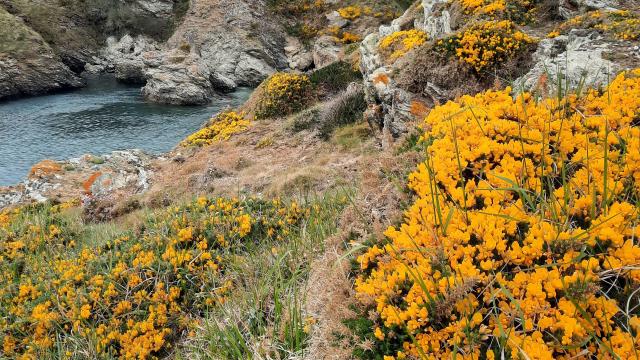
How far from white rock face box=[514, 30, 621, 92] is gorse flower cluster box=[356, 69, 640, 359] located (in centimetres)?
325

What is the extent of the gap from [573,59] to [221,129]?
15569mm

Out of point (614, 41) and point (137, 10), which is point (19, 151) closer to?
point (614, 41)

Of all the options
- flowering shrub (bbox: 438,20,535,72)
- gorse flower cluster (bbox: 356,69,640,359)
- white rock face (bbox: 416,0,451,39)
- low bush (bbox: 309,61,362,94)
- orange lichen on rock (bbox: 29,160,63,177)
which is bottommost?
orange lichen on rock (bbox: 29,160,63,177)

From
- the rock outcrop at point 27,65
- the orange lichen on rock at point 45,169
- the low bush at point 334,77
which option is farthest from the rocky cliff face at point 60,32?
the low bush at point 334,77

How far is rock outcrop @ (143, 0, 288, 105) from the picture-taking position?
1147 inches

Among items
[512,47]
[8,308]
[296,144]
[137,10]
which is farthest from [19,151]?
[137,10]

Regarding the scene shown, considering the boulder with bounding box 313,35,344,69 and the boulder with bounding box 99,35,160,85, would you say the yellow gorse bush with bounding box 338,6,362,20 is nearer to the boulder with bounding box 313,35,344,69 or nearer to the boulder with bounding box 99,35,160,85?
the boulder with bounding box 313,35,344,69

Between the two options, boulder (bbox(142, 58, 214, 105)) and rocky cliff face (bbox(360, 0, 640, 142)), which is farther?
boulder (bbox(142, 58, 214, 105))

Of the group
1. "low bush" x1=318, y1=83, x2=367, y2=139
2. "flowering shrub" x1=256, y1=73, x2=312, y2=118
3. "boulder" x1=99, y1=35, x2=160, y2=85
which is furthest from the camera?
"boulder" x1=99, y1=35, x2=160, y2=85

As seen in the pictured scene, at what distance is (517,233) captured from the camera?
2609mm

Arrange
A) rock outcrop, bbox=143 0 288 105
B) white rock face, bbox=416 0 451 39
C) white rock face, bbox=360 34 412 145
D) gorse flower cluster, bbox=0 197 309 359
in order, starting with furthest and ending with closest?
rock outcrop, bbox=143 0 288 105
white rock face, bbox=416 0 451 39
white rock face, bbox=360 34 412 145
gorse flower cluster, bbox=0 197 309 359

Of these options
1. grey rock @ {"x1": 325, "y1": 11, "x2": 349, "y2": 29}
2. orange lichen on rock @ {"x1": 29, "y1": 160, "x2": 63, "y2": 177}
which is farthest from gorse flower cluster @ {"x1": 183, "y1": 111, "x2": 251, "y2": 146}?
grey rock @ {"x1": 325, "y1": 11, "x2": 349, "y2": 29}

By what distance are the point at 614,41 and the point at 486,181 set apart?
19.6 ft

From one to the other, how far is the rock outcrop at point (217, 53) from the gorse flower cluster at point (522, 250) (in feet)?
91.9
